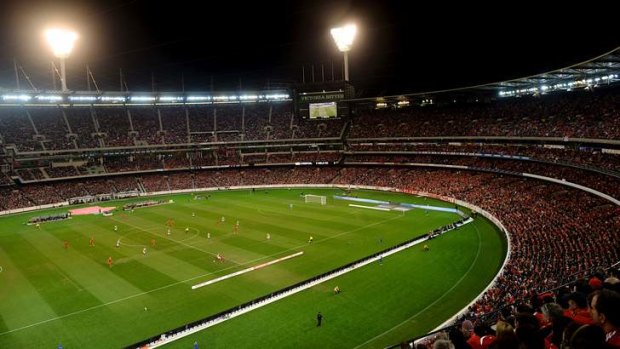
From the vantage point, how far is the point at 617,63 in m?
38.9

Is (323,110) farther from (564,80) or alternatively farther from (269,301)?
(269,301)

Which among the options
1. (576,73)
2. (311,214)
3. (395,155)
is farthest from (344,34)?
(395,155)

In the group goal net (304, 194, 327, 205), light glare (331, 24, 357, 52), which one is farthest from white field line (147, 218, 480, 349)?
goal net (304, 194, 327, 205)

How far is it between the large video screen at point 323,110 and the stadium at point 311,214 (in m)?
0.36

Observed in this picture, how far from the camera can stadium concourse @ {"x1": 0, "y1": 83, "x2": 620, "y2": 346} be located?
33438 mm

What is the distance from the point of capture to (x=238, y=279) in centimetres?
3238

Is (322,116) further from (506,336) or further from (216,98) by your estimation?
(506,336)

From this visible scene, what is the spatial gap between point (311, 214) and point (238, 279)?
23.9 meters

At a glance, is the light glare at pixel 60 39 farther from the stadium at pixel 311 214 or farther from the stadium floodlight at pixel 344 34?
the stadium floodlight at pixel 344 34

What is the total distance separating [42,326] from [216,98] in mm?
75943

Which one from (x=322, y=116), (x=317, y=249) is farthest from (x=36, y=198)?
(x=317, y=249)

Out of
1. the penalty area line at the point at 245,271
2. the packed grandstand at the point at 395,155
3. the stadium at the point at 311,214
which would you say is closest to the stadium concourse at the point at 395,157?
the packed grandstand at the point at 395,155

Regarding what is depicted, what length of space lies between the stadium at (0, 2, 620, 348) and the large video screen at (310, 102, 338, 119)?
359 mm

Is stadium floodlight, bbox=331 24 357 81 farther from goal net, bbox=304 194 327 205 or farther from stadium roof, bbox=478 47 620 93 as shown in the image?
goal net, bbox=304 194 327 205
